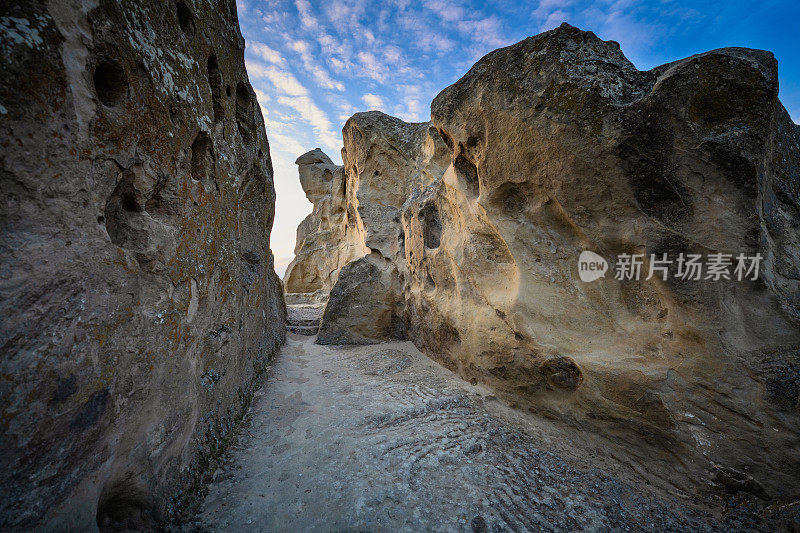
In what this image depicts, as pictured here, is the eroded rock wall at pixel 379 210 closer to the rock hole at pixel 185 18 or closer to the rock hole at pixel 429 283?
the rock hole at pixel 429 283

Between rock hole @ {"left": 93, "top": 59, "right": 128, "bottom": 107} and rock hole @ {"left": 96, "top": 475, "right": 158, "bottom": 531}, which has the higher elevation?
rock hole @ {"left": 93, "top": 59, "right": 128, "bottom": 107}

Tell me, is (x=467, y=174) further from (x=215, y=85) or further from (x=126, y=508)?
(x=126, y=508)

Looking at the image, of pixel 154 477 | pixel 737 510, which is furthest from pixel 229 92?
pixel 737 510

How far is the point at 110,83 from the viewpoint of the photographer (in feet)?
6.51

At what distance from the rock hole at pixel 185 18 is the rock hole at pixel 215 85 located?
19.5 inches

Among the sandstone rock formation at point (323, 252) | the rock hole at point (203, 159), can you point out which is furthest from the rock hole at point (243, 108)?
the sandstone rock formation at point (323, 252)

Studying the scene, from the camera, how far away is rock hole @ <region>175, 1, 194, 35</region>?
9.08 feet

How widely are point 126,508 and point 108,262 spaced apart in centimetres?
146

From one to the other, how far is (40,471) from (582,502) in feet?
10.8

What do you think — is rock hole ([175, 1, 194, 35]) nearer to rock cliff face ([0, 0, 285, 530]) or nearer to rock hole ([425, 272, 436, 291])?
rock cliff face ([0, 0, 285, 530])

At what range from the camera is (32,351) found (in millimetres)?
1463

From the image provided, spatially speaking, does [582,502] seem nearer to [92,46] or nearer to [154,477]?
[154,477]

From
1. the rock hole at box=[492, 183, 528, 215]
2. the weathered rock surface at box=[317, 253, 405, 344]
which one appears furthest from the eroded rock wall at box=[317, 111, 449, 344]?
the rock hole at box=[492, 183, 528, 215]

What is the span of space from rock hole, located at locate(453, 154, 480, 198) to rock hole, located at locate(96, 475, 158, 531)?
4.60 metres
